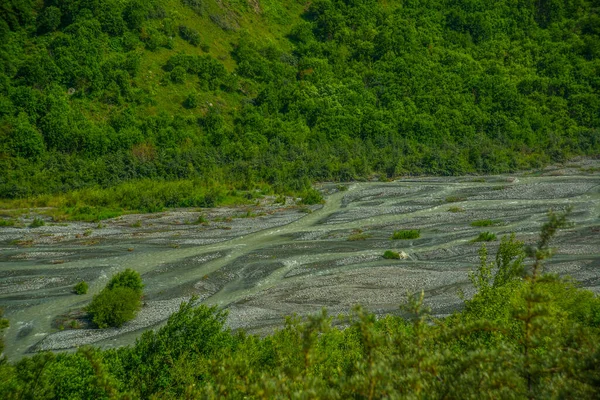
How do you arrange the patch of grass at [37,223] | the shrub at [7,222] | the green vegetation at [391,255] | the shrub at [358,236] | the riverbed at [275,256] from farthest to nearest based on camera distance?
1. the shrub at [7,222]
2. the patch of grass at [37,223]
3. the shrub at [358,236]
4. the green vegetation at [391,255]
5. the riverbed at [275,256]

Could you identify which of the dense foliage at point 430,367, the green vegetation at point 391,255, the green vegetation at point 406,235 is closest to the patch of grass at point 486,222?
the green vegetation at point 406,235

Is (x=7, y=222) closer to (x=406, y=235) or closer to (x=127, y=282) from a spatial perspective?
(x=127, y=282)

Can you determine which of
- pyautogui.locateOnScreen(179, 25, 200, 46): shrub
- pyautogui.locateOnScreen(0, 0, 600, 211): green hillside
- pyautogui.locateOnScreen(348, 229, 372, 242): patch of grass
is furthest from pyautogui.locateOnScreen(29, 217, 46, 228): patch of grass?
pyautogui.locateOnScreen(179, 25, 200, 46): shrub

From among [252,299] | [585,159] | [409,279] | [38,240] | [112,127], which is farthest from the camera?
[585,159]

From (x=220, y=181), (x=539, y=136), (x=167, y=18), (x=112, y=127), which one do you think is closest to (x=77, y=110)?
(x=112, y=127)

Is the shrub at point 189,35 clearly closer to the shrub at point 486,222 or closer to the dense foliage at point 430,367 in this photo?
the shrub at point 486,222

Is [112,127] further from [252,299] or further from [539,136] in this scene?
[539,136]
